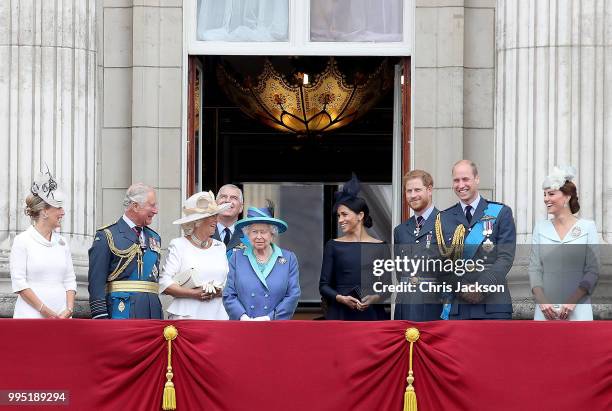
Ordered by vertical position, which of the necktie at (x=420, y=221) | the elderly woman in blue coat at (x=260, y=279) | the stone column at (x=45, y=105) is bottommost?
the elderly woman in blue coat at (x=260, y=279)

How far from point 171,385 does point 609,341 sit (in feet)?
11.5

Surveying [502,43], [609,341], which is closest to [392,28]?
[502,43]

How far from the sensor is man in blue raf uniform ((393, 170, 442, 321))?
14.8 metres

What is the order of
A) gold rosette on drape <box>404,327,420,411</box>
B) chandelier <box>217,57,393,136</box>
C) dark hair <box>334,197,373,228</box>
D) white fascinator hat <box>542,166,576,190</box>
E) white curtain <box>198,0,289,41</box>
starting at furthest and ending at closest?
chandelier <box>217,57,393,136</box>
white curtain <box>198,0,289,41</box>
dark hair <box>334,197,373,228</box>
white fascinator hat <box>542,166,576,190</box>
gold rosette on drape <box>404,327,420,411</box>

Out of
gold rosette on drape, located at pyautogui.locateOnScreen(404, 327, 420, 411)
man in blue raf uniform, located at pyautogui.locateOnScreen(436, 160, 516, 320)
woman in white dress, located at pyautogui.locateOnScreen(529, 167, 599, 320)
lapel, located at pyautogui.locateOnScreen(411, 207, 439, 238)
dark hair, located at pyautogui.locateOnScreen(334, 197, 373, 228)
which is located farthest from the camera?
dark hair, located at pyautogui.locateOnScreen(334, 197, 373, 228)

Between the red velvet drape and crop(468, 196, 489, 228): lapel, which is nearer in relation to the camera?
the red velvet drape

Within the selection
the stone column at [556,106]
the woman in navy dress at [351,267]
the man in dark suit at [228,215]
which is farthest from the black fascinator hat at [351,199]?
the stone column at [556,106]

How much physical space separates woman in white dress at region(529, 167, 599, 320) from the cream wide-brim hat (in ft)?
9.06

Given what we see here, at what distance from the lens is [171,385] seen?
14.3 metres

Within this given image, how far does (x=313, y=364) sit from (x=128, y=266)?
1.96 meters

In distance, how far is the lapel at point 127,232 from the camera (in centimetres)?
1528

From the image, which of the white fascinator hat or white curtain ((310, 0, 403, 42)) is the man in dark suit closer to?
white curtain ((310, 0, 403, 42))

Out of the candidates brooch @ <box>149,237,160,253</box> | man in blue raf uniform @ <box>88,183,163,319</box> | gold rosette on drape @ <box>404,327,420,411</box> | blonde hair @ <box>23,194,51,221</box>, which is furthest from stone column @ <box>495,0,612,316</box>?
blonde hair @ <box>23,194,51,221</box>

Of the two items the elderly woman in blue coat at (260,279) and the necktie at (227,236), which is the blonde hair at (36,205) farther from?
the necktie at (227,236)
